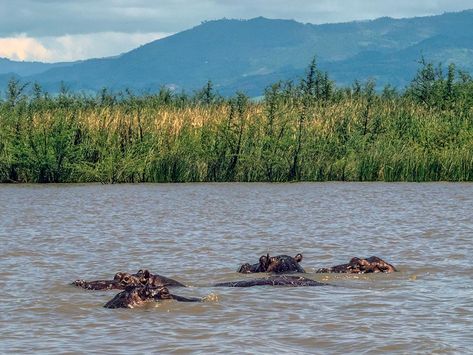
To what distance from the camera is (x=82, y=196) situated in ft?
78.6

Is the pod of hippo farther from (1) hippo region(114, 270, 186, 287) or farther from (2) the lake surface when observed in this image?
(2) the lake surface

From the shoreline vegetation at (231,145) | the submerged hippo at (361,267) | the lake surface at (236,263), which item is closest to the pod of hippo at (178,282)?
the submerged hippo at (361,267)

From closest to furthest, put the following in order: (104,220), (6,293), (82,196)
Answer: (6,293), (104,220), (82,196)

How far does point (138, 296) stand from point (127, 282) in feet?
2.64

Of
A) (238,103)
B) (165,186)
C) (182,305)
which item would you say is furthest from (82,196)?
(182,305)

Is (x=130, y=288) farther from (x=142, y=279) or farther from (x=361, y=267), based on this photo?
(x=361, y=267)

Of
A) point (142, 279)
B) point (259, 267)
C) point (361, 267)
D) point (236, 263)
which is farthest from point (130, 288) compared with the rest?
point (236, 263)

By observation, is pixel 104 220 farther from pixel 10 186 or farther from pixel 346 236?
pixel 10 186

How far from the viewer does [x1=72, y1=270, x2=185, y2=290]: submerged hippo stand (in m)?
11.4

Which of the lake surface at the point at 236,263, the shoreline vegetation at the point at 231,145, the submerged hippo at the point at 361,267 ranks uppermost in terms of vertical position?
the shoreline vegetation at the point at 231,145

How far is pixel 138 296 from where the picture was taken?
10.7m

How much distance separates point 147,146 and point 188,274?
14578 millimetres

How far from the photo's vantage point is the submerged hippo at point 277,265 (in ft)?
42.1

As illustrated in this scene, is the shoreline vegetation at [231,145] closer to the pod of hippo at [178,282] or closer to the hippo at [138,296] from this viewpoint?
the pod of hippo at [178,282]
